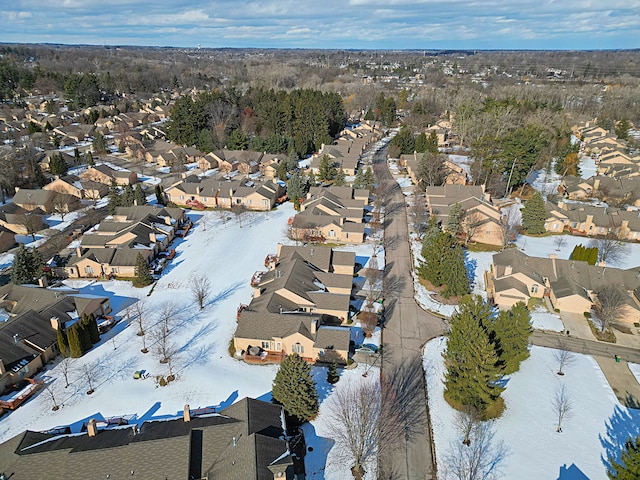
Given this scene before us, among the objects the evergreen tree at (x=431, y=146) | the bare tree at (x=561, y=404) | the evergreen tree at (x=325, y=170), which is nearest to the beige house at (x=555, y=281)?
the bare tree at (x=561, y=404)

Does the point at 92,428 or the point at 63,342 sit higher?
the point at 92,428

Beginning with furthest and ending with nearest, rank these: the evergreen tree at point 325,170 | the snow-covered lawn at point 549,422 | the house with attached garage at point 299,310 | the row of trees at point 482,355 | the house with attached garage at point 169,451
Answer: the evergreen tree at point 325,170
the house with attached garage at point 299,310
the row of trees at point 482,355
the snow-covered lawn at point 549,422
the house with attached garage at point 169,451

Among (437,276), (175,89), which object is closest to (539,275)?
(437,276)

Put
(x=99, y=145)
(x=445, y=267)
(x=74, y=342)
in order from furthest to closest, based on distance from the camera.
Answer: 1. (x=99, y=145)
2. (x=445, y=267)
3. (x=74, y=342)

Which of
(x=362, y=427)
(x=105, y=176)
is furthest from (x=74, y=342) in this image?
(x=105, y=176)

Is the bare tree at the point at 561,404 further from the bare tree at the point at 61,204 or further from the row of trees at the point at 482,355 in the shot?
the bare tree at the point at 61,204

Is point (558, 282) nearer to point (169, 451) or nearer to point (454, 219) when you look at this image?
point (454, 219)
